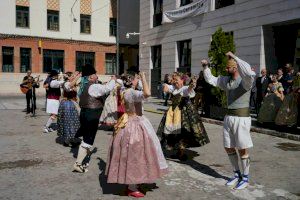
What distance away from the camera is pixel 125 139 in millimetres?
5043

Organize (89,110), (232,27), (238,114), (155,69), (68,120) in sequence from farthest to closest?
(155,69) → (232,27) → (68,120) → (89,110) → (238,114)

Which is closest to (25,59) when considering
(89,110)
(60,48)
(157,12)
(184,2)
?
(60,48)

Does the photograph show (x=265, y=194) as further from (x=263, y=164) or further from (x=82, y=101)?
(x=82, y=101)

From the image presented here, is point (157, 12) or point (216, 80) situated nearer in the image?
point (216, 80)

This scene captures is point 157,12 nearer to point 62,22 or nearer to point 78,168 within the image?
point 62,22

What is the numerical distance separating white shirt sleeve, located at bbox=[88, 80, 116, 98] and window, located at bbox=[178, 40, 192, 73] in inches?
610

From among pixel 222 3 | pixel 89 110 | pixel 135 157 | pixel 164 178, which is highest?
pixel 222 3

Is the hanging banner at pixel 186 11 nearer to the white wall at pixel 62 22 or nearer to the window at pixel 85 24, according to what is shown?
the white wall at pixel 62 22

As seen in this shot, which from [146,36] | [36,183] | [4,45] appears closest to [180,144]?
[36,183]

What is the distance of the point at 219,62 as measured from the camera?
1324cm

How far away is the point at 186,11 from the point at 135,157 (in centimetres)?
1690

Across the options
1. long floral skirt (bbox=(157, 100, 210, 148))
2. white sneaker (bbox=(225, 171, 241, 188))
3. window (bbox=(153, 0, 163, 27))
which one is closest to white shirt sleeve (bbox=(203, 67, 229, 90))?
long floral skirt (bbox=(157, 100, 210, 148))

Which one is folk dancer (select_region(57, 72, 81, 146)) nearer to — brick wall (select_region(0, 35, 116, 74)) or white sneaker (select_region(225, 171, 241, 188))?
white sneaker (select_region(225, 171, 241, 188))

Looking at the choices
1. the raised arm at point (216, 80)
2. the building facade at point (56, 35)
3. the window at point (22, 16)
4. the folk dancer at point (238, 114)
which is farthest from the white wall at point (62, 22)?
the folk dancer at point (238, 114)
